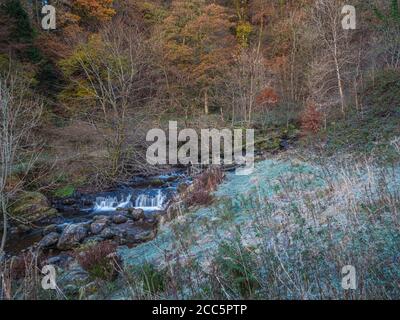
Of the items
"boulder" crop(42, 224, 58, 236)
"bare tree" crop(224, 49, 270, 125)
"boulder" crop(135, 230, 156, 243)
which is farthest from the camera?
"bare tree" crop(224, 49, 270, 125)

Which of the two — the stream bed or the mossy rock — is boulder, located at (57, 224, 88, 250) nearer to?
the stream bed

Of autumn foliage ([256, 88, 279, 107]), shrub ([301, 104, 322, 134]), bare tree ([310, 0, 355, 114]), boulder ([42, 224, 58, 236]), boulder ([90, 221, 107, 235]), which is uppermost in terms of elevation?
bare tree ([310, 0, 355, 114])

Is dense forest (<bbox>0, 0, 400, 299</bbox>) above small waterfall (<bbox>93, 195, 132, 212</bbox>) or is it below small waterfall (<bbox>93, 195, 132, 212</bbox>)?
above

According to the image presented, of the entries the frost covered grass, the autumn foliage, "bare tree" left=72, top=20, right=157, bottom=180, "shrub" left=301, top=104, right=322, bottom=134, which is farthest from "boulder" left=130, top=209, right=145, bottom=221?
the autumn foliage

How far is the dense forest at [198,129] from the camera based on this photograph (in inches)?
142

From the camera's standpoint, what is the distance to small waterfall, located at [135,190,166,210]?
38.9ft

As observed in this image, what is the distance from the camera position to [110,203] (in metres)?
12.4

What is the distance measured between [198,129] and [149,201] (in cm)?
877

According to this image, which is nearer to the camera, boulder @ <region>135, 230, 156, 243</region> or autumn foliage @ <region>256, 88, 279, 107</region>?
boulder @ <region>135, 230, 156, 243</region>

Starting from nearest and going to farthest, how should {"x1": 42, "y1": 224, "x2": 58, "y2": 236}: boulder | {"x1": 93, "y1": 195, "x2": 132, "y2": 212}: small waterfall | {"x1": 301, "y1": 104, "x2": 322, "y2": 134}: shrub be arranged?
{"x1": 42, "y1": 224, "x2": 58, "y2": 236}: boulder → {"x1": 93, "y1": 195, "x2": 132, "y2": 212}: small waterfall → {"x1": 301, "y1": 104, "x2": 322, "y2": 134}: shrub

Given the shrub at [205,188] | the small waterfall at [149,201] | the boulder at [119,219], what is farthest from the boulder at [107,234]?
the small waterfall at [149,201]

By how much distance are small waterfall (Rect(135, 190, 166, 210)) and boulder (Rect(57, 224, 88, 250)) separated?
2779 mm

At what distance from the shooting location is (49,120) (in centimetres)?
1639
